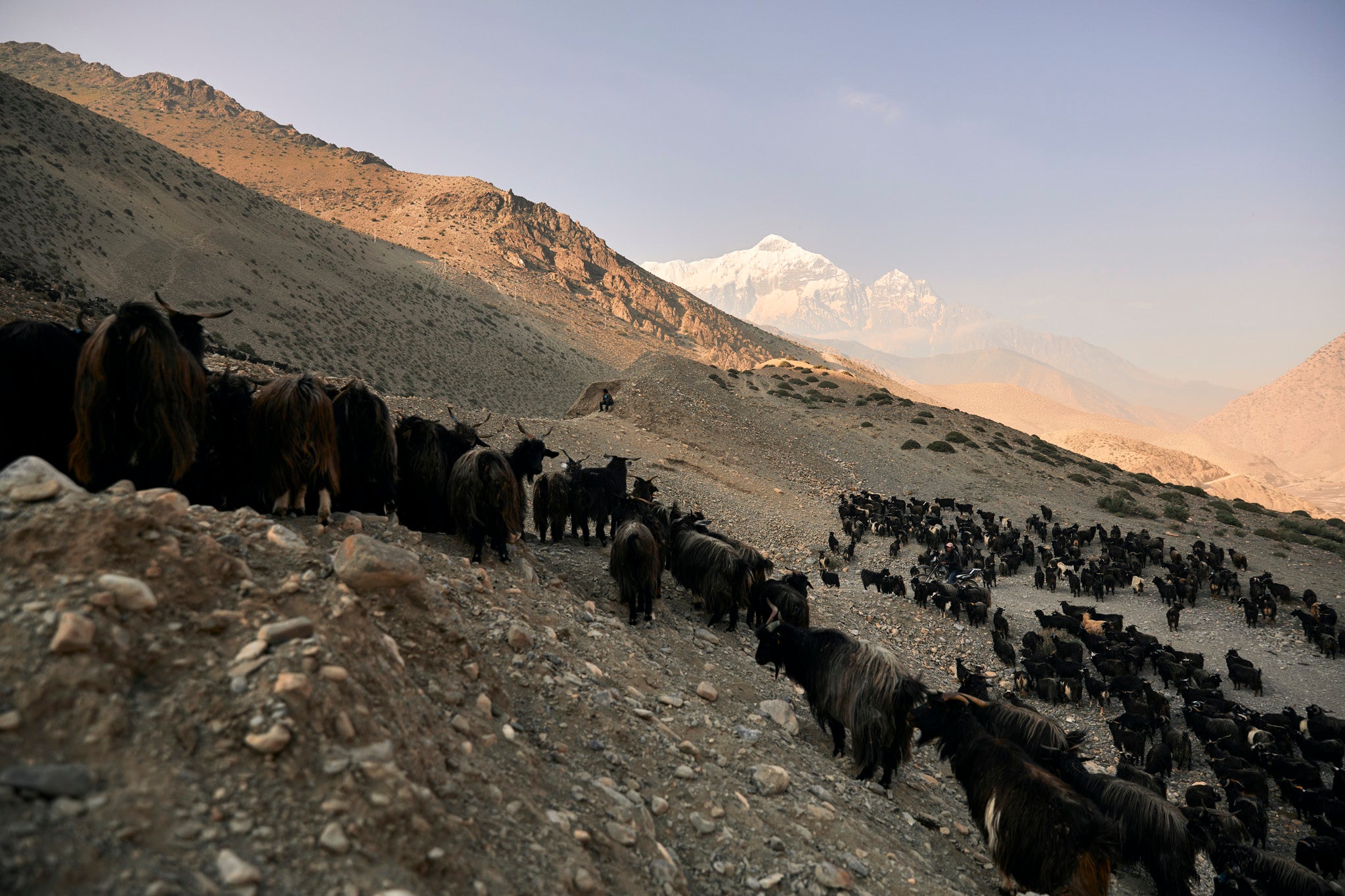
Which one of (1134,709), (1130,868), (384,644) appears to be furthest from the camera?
(1134,709)

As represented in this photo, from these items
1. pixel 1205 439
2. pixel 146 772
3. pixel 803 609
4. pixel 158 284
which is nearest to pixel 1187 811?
→ pixel 803 609

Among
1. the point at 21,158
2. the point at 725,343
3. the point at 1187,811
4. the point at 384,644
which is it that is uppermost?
the point at 725,343

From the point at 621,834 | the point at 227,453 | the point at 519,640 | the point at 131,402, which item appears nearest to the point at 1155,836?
the point at 621,834

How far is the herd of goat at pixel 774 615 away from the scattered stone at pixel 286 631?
2.23 meters

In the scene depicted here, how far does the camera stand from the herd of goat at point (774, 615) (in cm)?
434

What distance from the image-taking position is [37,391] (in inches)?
173

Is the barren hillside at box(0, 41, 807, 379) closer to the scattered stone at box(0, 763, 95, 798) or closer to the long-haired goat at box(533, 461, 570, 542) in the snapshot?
the long-haired goat at box(533, 461, 570, 542)

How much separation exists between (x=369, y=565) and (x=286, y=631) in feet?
3.32

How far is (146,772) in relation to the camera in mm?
2201

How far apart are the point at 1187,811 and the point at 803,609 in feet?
15.9

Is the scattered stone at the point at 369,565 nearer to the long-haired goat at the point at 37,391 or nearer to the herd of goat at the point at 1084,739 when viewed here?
the long-haired goat at the point at 37,391

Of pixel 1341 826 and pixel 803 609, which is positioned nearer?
pixel 1341 826

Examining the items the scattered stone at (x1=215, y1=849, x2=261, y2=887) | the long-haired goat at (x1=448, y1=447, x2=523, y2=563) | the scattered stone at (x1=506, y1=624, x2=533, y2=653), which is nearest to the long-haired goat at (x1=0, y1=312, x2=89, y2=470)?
the long-haired goat at (x1=448, y1=447, x2=523, y2=563)

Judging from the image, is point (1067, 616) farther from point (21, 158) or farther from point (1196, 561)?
point (21, 158)
